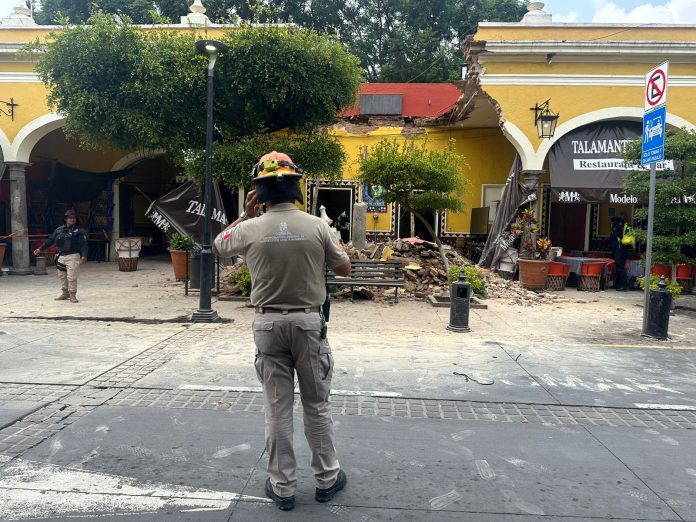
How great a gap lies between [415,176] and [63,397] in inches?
293

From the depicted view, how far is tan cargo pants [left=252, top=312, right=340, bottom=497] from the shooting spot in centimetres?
292

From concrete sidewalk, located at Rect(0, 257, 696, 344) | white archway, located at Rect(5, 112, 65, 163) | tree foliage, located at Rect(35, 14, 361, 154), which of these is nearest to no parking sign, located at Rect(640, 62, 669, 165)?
concrete sidewalk, located at Rect(0, 257, 696, 344)

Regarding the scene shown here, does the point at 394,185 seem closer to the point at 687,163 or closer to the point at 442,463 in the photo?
the point at 687,163

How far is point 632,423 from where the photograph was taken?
4324 mm

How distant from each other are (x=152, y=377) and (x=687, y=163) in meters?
9.60

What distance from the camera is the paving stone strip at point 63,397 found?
3.79 m

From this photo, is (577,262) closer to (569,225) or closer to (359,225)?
(569,225)

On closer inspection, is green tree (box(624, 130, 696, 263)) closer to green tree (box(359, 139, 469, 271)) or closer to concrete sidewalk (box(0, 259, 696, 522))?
concrete sidewalk (box(0, 259, 696, 522))

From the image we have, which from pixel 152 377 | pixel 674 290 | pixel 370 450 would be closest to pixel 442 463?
pixel 370 450

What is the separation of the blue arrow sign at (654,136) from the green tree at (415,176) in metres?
Result: 3.56

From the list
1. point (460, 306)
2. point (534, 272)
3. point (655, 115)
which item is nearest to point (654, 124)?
point (655, 115)

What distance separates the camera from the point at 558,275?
42.0 feet

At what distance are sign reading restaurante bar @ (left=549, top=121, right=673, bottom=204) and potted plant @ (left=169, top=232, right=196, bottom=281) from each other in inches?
340

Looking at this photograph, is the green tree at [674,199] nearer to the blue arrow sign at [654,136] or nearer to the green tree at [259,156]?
the blue arrow sign at [654,136]
